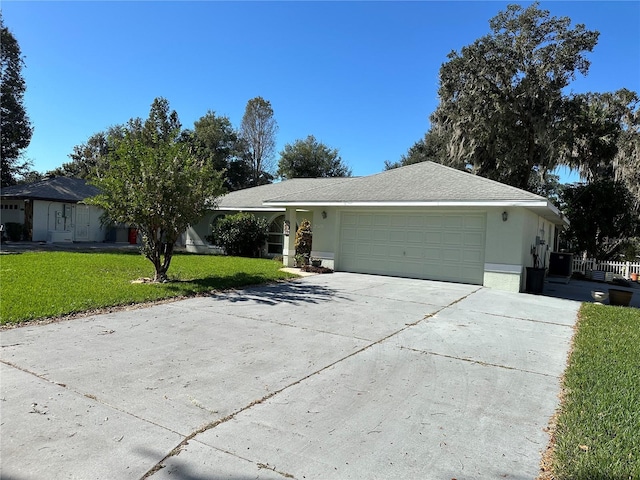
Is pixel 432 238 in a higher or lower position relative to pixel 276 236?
higher

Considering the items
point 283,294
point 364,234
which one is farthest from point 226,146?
point 283,294

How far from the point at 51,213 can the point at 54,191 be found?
58.6 inches

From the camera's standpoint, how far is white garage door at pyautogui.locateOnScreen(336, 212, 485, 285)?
11844 mm

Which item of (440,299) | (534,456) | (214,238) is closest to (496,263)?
(440,299)

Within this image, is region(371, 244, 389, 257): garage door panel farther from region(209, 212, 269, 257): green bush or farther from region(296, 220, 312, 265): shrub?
region(209, 212, 269, 257): green bush

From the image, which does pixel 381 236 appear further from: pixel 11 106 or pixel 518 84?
pixel 11 106

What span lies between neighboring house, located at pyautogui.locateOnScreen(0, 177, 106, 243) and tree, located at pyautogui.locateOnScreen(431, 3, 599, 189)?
20786mm

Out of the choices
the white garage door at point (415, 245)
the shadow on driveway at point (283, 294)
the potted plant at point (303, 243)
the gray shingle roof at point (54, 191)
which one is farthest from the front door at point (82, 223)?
the shadow on driveway at point (283, 294)

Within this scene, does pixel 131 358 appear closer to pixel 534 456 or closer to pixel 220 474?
pixel 220 474

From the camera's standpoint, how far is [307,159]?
3819 cm

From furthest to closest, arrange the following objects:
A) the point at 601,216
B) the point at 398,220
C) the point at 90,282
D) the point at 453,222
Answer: the point at 601,216 < the point at 398,220 < the point at 453,222 < the point at 90,282

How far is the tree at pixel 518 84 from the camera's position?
61.9ft

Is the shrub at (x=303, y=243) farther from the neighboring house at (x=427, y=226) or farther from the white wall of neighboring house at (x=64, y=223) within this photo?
the white wall of neighboring house at (x=64, y=223)

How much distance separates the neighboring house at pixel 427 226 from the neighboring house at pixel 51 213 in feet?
49.4
